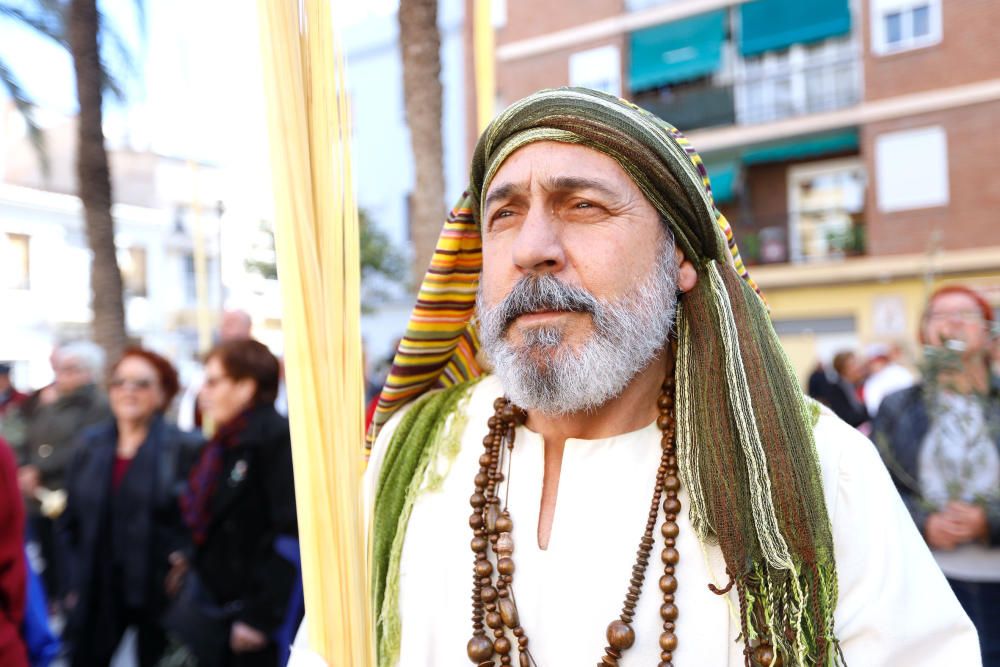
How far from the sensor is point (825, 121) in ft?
53.9

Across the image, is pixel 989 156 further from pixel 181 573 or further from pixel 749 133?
pixel 181 573

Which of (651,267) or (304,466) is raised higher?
(651,267)

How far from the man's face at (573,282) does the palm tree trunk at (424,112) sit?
336cm

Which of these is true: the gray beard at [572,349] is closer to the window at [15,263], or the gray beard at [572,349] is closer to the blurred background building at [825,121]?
the window at [15,263]

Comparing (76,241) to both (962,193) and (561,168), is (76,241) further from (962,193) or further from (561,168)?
(962,193)

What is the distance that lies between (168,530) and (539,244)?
2.81 meters

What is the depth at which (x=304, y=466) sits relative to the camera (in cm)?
99

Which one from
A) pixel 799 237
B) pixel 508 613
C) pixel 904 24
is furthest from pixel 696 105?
pixel 508 613

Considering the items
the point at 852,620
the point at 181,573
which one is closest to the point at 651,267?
the point at 852,620

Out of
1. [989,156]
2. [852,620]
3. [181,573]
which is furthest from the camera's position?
[989,156]

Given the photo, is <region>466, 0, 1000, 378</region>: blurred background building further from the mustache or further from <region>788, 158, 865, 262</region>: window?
the mustache

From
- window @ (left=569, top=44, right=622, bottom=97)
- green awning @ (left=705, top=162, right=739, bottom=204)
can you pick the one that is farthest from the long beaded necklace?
window @ (left=569, top=44, right=622, bottom=97)

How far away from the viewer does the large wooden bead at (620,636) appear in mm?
1425

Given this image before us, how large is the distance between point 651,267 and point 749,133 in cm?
1666
